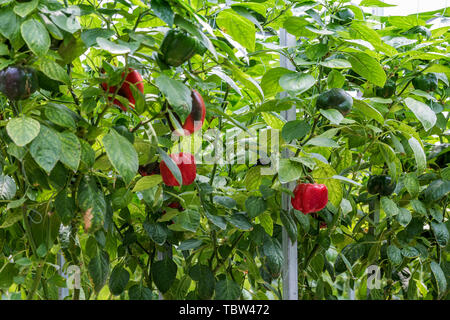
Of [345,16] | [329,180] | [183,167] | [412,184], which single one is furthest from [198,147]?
[412,184]

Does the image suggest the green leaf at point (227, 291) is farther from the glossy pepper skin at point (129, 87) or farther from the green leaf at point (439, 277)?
the green leaf at point (439, 277)

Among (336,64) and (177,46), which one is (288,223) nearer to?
(336,64)

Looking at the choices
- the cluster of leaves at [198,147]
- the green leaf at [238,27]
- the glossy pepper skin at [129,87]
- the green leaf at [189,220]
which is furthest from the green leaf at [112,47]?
the green leaf at [189,220]

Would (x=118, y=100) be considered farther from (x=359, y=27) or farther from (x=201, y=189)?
(x=359, y=27)

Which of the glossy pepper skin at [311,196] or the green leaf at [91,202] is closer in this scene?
the green leaf at [91,202]

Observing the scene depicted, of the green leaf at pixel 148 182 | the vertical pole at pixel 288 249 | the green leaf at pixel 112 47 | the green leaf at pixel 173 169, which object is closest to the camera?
the green leaf at pixel 112 47

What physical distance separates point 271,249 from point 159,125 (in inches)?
13.1

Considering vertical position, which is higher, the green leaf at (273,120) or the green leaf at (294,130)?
the green leaf at (294,130)

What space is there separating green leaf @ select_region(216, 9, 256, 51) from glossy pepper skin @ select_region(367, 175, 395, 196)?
0.52 metres

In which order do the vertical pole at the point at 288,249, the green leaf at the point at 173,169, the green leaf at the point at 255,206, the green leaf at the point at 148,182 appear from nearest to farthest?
1. the green leaf at the point at 173,169
2. the green leaf at the point at 148,182
3. the green leaf at the point at 255,206
4. the vertical pole at the point at 288,249

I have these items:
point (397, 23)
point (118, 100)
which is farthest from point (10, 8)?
point (397, 23)

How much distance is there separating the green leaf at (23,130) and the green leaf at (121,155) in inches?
3.6

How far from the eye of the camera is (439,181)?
1.27 meters

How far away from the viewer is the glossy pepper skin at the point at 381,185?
123cm
